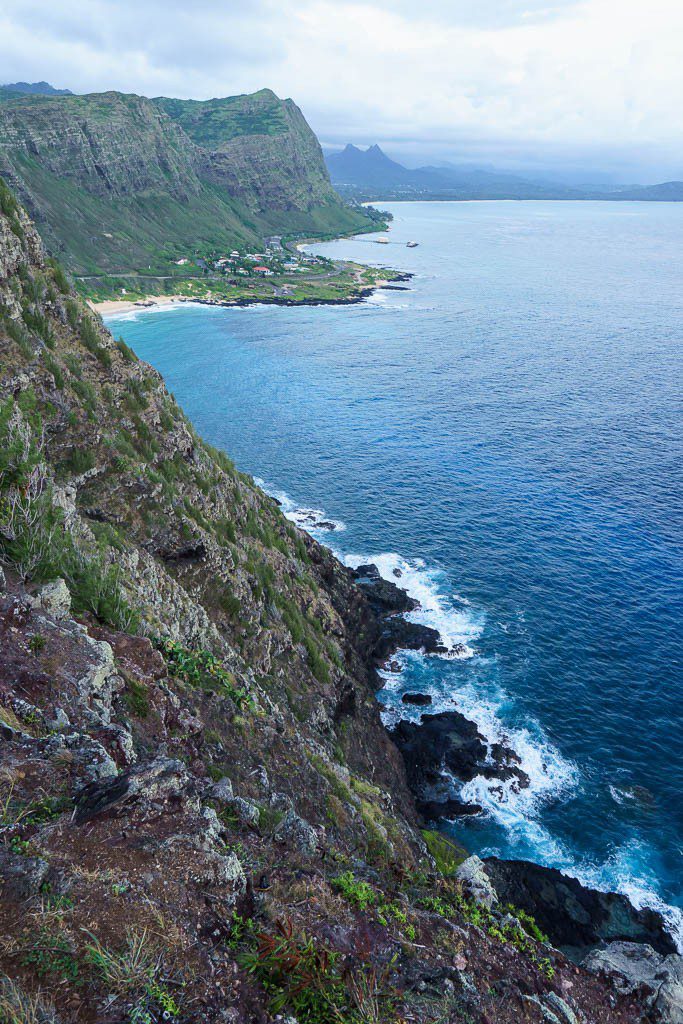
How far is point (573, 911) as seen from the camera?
1361 inches

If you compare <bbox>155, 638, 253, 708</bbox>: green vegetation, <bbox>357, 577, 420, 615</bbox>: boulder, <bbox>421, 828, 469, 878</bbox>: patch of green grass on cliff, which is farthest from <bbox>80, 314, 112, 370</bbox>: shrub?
<bbox>421, 828, 469, 878</bbox>: patch of green grass on cliff

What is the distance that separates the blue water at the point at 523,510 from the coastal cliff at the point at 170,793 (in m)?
7.34

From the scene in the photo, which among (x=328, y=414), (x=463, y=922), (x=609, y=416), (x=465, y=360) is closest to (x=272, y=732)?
(x=463, y=922)

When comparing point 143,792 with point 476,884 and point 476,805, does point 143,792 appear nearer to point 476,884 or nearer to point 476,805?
point 476,884

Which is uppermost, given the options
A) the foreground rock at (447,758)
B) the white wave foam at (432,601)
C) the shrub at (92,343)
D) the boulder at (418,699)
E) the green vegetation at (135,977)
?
the shrub at (92,343)

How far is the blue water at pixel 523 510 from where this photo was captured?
41.8 m

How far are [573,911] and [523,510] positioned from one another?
47.5 meters

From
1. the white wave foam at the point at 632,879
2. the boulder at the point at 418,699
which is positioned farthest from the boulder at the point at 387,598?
the white wave foam at the point at 632,879

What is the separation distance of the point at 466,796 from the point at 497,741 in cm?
537

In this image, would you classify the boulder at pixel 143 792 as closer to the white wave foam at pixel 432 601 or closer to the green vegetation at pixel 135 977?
the green vegetation at pixel 135 977

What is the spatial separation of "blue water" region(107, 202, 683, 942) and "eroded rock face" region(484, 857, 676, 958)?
1.49 meters

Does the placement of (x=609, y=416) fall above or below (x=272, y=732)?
above

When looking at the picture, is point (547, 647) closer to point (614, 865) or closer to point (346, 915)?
point (614, 865)

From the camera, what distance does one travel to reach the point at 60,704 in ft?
50.2
